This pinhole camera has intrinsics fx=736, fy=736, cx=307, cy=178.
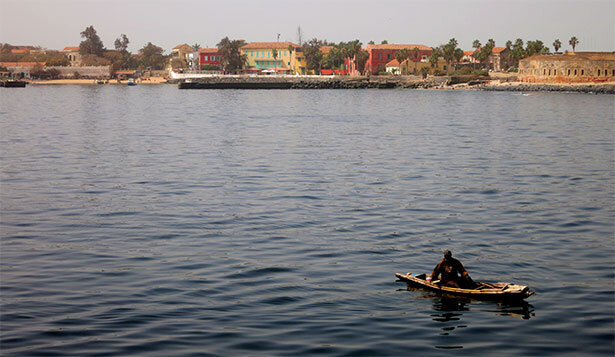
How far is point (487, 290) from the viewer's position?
68.3 ft

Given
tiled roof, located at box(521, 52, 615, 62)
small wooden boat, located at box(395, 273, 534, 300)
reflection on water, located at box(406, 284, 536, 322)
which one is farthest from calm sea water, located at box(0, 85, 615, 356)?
Result: tiled roof, located at box(521, 52, 615, 62)

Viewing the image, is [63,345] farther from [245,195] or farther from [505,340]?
[245,195]

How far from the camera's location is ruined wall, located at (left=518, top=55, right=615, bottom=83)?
18812 centimetres

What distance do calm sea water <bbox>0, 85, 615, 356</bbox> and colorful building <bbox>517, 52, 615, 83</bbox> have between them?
5529 inches

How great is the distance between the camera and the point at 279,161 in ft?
173

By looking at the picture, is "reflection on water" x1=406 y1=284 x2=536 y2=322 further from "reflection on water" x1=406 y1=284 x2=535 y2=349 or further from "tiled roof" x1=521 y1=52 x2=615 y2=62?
"tiled roof" x1=521 y1=52 x2=615 y2=62

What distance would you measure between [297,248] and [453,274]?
285 inches

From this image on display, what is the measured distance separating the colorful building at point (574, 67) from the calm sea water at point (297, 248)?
5529 inches

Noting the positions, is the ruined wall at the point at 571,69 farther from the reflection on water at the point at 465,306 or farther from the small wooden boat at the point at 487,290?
the reflection on water at the point at 465,306

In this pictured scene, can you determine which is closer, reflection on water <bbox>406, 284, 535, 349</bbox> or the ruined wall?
reflection on water <bbox>406, 284, 535, 349</bbox>

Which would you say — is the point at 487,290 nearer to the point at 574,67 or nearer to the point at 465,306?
the point at 465,306

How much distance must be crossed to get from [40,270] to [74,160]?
30.5m

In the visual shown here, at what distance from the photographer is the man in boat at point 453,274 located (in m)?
21.2

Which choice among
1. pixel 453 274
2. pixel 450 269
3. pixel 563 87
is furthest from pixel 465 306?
pixel 563 87
